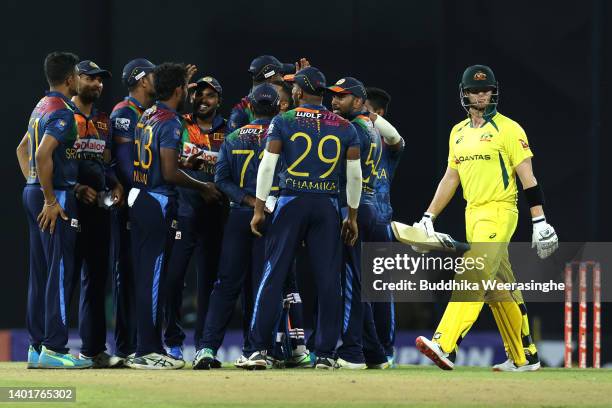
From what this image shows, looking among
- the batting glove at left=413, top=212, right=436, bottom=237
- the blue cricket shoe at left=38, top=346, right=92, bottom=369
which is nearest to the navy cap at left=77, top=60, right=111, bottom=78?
the blue cricket shoe at left=38, top=346, right=92, bottom=369

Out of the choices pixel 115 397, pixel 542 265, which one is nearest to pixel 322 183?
pixel 115 397

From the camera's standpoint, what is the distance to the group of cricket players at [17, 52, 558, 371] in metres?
7.37

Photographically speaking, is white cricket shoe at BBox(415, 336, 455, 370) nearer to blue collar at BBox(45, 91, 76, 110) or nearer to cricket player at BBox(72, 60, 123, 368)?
cricket player at BBox(72, 60, 123, 368)

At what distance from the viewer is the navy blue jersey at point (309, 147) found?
732 centimetres

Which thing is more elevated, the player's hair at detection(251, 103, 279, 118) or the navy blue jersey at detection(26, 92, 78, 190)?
the player's hair at detection(251, 103, 279, 118)

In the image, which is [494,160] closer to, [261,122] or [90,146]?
[261,122]

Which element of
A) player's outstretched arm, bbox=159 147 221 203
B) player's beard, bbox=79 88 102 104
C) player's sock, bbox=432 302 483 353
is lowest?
player's sock, bbox=432 302 483 353

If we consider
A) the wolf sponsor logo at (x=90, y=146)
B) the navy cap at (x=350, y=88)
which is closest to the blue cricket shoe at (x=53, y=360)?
the wolf sponsor logo at (x=90, y=146)

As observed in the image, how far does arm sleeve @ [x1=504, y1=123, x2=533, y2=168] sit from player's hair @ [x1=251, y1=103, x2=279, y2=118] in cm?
130

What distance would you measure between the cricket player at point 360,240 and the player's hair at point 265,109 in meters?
0.38

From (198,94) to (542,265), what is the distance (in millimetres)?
4609

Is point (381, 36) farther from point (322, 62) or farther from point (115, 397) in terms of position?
point (115, 397)

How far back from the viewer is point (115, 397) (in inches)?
243

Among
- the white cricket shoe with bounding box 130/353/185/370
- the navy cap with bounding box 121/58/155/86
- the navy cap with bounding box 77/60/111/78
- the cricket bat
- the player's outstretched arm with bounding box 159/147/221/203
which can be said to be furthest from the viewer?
the navy cap with bounding box 121/58/155/86
